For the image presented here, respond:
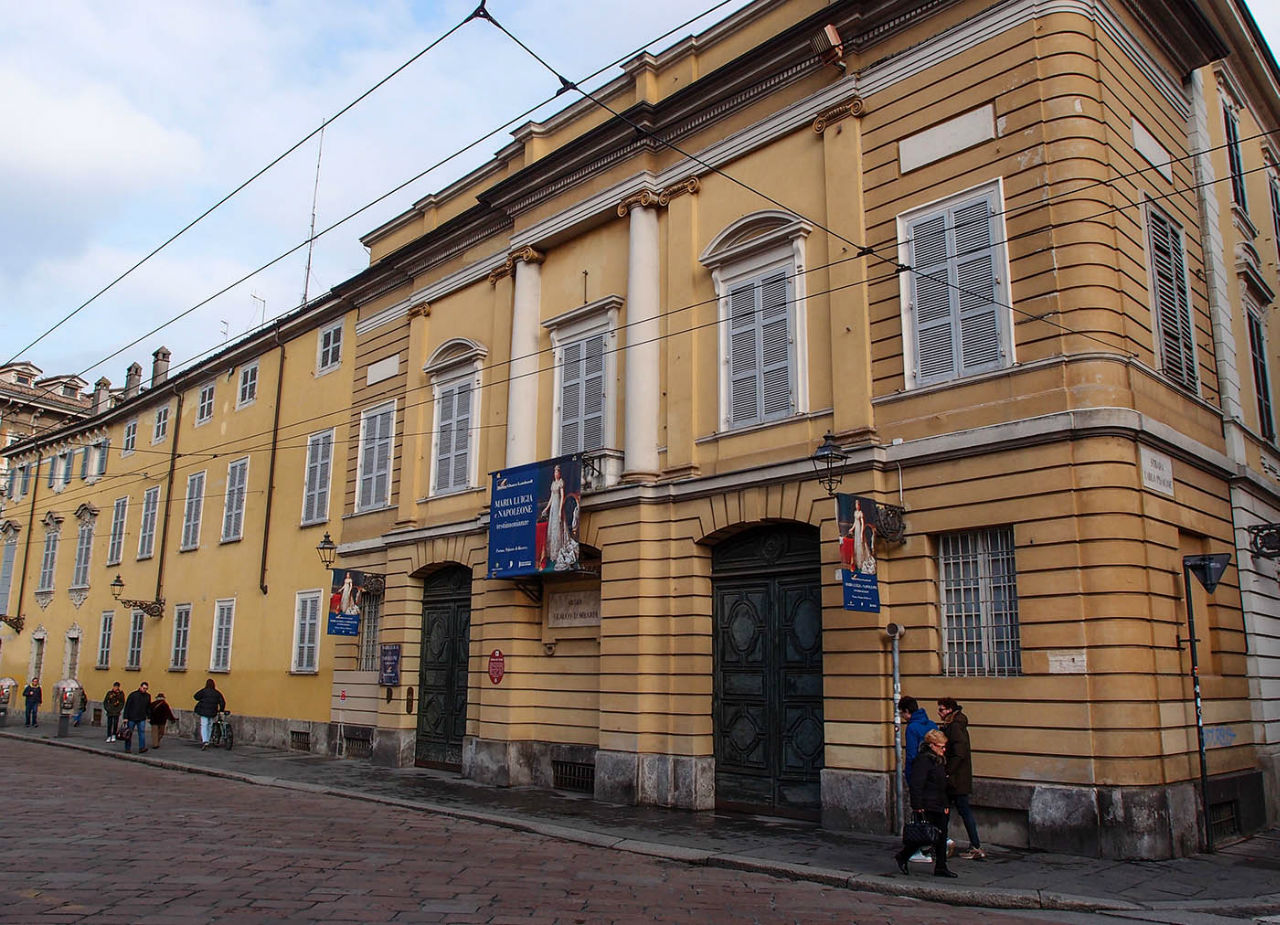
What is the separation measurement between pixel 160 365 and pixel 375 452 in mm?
19532

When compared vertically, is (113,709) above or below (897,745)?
below

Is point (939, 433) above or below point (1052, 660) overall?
above

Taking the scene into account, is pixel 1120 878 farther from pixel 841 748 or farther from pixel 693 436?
pixel 693 436

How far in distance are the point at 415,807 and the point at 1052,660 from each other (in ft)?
30.0

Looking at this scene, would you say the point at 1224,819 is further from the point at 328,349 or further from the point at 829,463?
the point at 328,349

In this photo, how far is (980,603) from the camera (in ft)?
40.5

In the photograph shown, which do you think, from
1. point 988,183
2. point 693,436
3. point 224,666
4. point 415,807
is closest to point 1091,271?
point 988,183

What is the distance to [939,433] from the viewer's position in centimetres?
1282

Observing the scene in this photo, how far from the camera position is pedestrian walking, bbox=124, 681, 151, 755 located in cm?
2316

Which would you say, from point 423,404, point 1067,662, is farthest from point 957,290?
point 423,404

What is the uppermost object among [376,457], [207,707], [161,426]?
[161,426]

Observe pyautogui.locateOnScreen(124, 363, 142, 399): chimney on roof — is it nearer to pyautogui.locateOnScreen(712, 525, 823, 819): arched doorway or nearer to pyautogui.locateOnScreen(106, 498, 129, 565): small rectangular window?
pyautogui.locateOnScreen(106, 498, 129, 565): small rectangular window

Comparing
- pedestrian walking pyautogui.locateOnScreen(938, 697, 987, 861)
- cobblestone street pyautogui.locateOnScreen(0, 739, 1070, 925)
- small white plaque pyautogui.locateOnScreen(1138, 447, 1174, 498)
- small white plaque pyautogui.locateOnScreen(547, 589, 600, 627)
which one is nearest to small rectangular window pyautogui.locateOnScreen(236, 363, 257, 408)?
small white plaque pyautogui.locateOnScreen(547, 589, 600, 627)

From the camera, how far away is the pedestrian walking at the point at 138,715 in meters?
23.2
